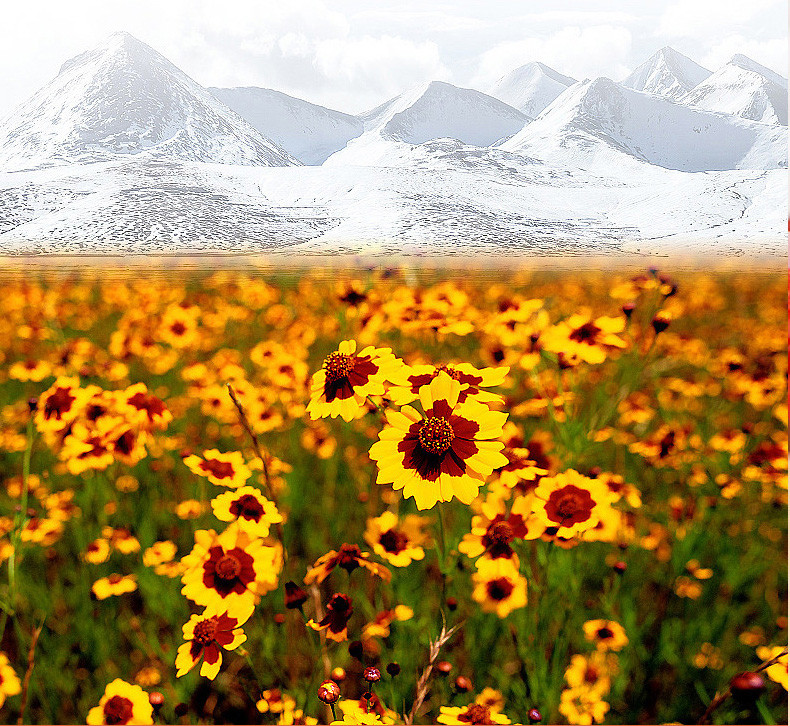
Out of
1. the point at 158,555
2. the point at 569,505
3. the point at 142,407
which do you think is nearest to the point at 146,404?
the point at 142,407

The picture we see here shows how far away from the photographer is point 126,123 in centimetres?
119

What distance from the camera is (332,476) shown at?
132 cm

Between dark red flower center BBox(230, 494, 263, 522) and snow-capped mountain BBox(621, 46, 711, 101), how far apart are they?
106 cm

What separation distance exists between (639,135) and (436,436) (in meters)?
1.14

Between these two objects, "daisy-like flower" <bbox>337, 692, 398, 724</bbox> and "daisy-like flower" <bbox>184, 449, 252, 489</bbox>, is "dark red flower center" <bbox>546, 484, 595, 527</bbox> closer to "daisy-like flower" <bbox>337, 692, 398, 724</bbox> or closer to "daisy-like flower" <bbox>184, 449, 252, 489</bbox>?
"daisy-like flower" <bbox>337, 692, 398, 724</bbox>

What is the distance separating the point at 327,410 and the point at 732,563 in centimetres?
107

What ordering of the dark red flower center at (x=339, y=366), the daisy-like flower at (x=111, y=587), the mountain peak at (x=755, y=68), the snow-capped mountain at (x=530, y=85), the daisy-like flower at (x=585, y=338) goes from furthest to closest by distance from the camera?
1. the snow-capped mountain at (x=530, y=85)
2. the mountain peak at (x=755, y=68)
3. the daisy-like flower at (x=111, y=587)
4. the daisy-like flower at (x=585, y=338)
5. the dark red flower center at (x=339, y=366)

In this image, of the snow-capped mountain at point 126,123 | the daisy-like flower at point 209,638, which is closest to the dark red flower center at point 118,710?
the daisy-like flower at point 209,638

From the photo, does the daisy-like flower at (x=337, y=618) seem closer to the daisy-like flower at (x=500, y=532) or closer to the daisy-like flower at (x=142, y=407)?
the daisy-like flower at (x=500, y=532)

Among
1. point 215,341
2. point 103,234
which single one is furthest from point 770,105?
point 215,341

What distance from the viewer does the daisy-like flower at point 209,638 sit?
1.58 ft

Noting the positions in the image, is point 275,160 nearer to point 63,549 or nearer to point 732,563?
point 63,549

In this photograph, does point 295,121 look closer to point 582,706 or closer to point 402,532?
point 402,532

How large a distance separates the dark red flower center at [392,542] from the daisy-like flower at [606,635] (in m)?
0.43
